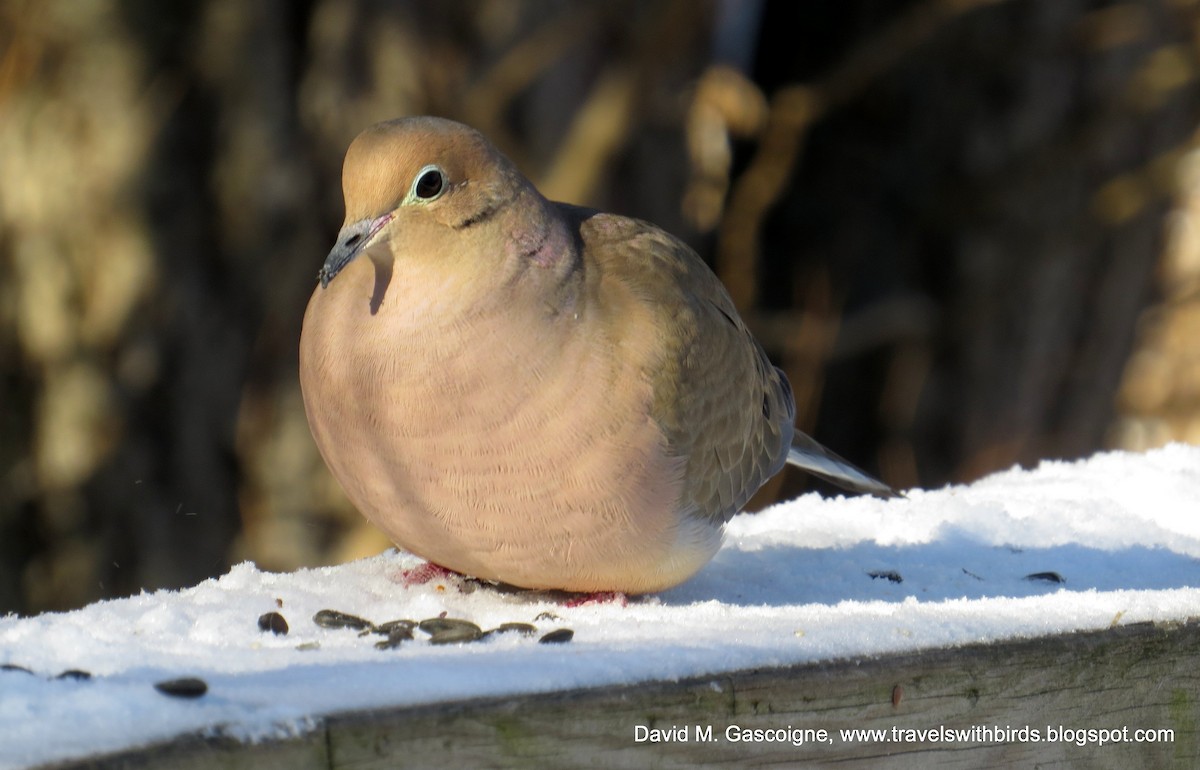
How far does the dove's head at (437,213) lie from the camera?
2.81 m

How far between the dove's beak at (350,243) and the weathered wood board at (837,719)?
3.23ft

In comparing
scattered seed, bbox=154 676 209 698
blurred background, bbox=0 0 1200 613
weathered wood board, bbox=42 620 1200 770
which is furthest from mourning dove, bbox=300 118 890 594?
blurred background, bbox=0 0 1200 613

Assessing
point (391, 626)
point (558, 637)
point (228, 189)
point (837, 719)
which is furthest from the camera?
point (228, 189)

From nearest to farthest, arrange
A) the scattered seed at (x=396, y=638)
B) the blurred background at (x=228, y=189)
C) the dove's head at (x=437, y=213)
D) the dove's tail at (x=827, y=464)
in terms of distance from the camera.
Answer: the scattered seed at (x=396, y=638), the dove's head at (x=437, y=213), the dove's tail at (x=827, y=464), the blurred background at (x=228, y=189)

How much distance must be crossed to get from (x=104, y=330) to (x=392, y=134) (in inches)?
143

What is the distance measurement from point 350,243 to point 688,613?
93cm

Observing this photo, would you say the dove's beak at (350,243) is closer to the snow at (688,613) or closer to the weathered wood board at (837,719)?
the snow at (688,613)

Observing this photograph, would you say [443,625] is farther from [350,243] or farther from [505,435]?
[350,243]

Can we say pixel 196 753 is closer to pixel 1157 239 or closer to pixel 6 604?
pixel 6 604

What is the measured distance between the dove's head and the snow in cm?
65

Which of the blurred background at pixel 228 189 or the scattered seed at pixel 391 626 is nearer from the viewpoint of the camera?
the scattered seed at pixel 391 626

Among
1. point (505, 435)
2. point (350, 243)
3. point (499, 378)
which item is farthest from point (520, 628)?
point (350, 243)

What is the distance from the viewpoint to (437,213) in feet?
9.36

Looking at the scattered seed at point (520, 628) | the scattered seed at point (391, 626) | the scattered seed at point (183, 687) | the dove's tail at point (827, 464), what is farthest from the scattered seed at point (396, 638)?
the dove's tail at point (827, 464)
